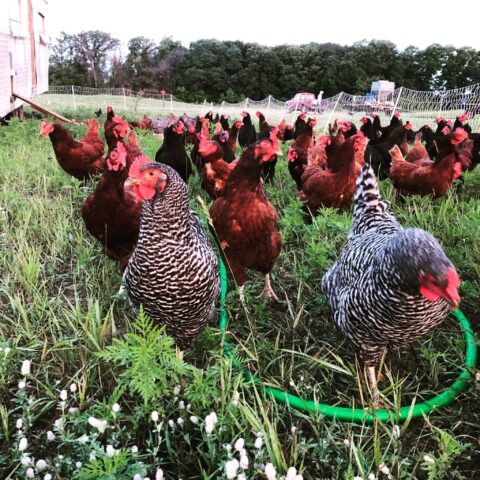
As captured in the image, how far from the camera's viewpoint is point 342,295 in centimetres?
209

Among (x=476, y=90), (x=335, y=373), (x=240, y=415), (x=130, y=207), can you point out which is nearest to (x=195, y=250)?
(x=240, y=415)

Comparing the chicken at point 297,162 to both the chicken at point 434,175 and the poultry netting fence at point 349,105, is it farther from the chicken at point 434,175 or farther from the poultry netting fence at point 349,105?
the poultry netting fence at point 349,105

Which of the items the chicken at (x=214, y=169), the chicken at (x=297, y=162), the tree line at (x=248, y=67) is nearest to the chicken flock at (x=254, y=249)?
the chicken at (x=297, y=162)

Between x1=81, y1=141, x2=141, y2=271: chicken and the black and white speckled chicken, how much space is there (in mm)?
1505

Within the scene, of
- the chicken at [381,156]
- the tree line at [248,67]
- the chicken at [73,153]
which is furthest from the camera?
the tree line at [248,67]

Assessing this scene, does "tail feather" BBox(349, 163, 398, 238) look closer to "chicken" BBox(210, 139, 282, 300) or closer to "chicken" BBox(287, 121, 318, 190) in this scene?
"chicken" BBox(210, 139, 282, 300)

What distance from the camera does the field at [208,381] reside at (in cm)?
149

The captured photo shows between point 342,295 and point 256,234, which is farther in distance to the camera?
point 256,234

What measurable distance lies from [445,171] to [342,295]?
3.26m

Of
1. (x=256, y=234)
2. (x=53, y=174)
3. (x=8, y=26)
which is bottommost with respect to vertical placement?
(x=53, y=174)

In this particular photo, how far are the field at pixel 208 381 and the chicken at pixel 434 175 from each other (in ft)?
3.48

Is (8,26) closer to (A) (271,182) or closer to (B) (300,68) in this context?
(A) (271,182)

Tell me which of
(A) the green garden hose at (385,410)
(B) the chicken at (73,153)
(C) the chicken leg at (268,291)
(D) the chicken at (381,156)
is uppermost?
(D) the chicken at (381,156)

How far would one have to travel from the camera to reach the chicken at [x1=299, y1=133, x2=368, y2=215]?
414 cm
